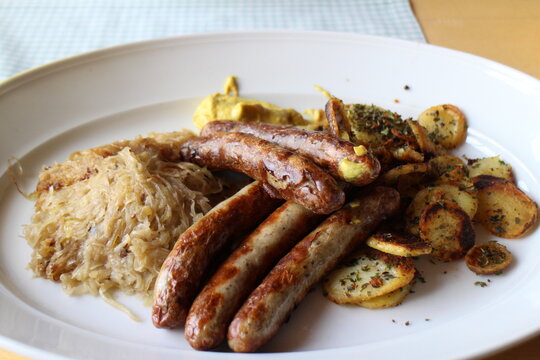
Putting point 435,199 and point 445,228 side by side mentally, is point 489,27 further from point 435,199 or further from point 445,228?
point 445,228

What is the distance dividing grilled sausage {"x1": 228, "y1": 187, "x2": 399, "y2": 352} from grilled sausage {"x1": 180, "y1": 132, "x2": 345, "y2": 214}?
0.14m

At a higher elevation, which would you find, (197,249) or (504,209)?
(504,209)

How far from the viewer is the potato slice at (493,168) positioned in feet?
9.74

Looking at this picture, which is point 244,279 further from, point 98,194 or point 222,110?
point 222,110

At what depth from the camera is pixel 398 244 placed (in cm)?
238

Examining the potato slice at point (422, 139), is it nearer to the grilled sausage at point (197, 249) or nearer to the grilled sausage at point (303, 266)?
the grilled sausage at point (303, 266)

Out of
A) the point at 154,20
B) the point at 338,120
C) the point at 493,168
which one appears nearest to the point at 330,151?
the point at 338,120

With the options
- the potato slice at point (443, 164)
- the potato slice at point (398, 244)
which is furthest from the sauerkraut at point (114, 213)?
the potato slice at point (443, 164)

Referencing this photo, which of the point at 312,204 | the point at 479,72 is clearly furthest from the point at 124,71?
the point at 479,72

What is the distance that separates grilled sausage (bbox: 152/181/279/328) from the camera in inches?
87.5

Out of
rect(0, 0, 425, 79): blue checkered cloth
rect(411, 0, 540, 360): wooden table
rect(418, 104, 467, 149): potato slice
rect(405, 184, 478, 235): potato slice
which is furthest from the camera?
rect(0, 0, 425, 79): blue checkered cloth

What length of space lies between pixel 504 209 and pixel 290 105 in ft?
5.49

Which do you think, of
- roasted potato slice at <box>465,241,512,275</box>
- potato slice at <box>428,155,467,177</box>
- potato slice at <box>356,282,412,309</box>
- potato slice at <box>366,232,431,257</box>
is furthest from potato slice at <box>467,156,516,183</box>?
potato slice at <box>356,282,412,309</box>

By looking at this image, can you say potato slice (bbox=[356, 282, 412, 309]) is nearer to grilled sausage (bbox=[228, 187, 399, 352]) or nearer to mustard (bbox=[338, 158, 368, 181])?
grilled sausage (bbox=[228, 187, 399, 352])
